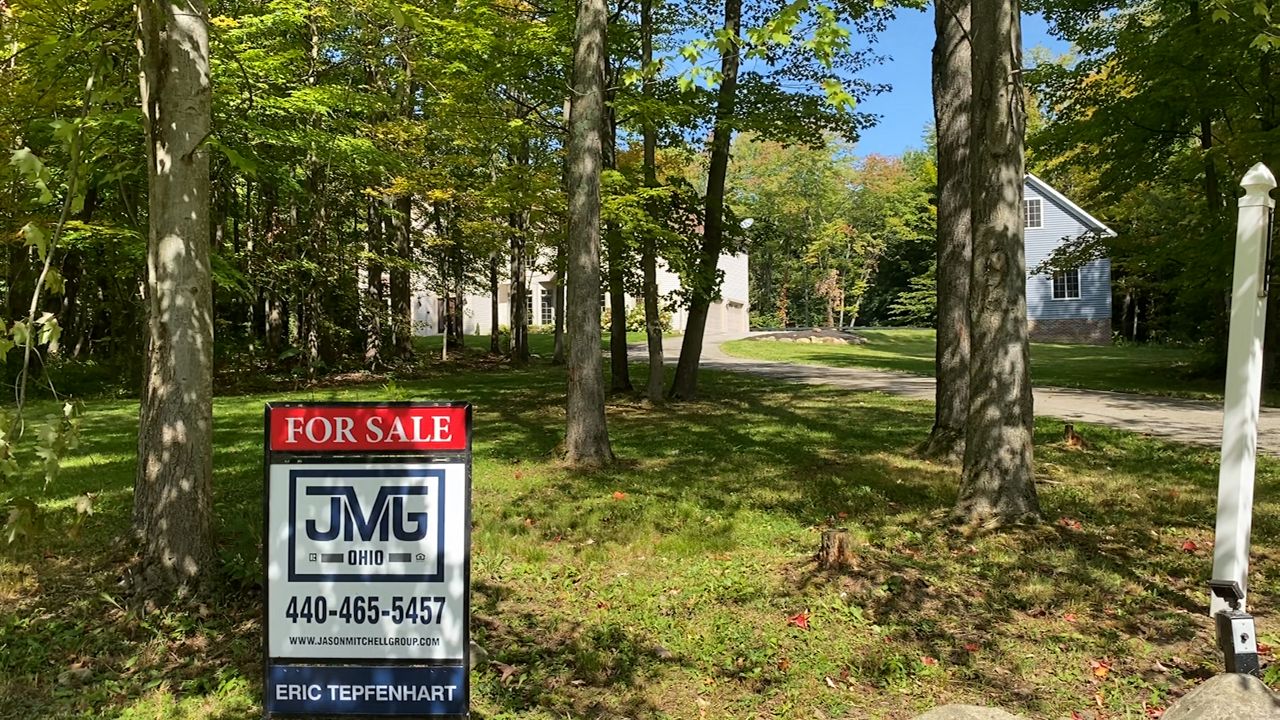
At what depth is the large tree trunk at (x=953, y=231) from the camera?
8.53 m

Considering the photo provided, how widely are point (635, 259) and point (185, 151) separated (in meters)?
10.5

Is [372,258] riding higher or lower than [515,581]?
higher

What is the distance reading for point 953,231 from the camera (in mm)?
8570

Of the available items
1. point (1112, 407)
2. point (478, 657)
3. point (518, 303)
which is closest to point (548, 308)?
point (518, 303)

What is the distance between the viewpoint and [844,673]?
12.6 feet

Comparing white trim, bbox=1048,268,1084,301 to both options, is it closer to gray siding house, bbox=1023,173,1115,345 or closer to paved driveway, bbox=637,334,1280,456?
gray siding house, bbox=1023,173,1115,345

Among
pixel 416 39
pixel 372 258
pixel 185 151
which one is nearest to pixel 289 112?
pixel 416 39

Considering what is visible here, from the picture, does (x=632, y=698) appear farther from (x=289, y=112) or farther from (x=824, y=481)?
(x=289, y=112)

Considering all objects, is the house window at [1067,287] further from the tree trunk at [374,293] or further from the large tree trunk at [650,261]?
the tree trunk at [374,293]

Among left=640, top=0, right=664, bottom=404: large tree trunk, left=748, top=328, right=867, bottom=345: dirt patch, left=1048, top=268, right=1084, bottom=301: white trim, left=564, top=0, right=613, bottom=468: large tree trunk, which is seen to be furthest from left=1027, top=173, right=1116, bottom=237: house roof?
left=564, top=0, right=613, bottom=468: large tree trunk

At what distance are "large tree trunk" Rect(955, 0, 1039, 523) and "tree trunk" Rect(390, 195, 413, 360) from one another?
16.7 meters

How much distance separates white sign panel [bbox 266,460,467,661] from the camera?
8.57 ft

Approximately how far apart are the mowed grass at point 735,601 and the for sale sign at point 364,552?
13.2 inches

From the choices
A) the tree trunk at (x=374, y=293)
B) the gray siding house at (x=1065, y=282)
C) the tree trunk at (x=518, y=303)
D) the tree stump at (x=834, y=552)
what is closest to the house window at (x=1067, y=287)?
the gray siding house at (x=1065, y=282)
